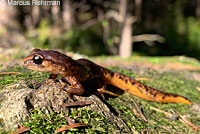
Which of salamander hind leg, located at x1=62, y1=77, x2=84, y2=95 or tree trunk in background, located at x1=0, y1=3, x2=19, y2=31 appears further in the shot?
tree trunk in background, located at x1=0, y1=3, x2=19, y2=31

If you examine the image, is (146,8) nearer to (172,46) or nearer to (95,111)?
(172,46)

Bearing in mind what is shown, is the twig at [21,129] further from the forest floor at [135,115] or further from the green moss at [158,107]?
the green moss at [158,107]

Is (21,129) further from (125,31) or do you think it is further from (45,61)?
(125,31)

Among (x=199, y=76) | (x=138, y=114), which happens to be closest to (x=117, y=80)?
(x=138, y=114)

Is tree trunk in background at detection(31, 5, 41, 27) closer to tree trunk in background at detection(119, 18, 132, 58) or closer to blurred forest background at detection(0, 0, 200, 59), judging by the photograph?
blurred forest background at detection(0, 0, 200, 59)

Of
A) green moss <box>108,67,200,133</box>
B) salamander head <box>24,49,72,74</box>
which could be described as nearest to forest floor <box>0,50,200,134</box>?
green moss <box>108,67,200,133</box>

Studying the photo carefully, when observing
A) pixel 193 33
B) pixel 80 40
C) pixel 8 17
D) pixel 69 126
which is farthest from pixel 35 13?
pixel 69 126
